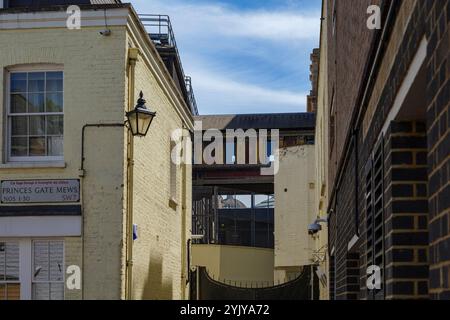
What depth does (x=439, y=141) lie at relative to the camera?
292 centimetres

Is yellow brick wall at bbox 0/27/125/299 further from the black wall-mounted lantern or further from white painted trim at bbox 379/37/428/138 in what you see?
white painted trim at bbox 379/37/428/138

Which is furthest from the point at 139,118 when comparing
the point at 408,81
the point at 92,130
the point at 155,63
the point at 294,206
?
the point at 294,206

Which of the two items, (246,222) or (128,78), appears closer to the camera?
(128,78)

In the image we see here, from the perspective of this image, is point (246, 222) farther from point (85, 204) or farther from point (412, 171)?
point (412, 171)

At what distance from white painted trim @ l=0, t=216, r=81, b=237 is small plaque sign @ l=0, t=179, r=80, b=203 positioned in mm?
306

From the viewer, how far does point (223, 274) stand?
2980 centimetres

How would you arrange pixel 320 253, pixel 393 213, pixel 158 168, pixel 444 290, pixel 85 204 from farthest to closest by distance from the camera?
pixel 320 253 < pixel 158 168 < pixel 85 204 < pixel 393 213 < pixel 444 290

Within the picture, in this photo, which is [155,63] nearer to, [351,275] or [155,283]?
[155,283]

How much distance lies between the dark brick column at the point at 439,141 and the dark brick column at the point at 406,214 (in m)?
1.24

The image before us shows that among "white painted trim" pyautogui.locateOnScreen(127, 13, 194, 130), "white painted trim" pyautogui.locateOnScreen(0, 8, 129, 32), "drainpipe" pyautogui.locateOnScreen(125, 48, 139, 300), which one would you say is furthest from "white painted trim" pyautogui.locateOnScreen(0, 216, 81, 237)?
"white painted trim" pyautogui.locateOnScreen(127, 13, 194, 130)

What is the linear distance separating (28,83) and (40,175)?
63.6 inches

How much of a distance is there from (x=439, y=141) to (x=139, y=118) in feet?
33.1

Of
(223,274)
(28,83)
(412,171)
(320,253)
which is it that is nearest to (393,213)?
(412,171)

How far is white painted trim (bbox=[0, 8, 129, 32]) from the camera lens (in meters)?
13.7
